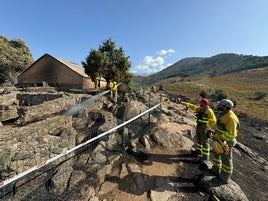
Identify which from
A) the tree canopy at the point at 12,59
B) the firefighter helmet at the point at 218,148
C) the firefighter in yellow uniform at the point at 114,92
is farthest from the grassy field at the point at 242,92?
the tree canopy at the point at 12,59

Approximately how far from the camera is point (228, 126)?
612 cm

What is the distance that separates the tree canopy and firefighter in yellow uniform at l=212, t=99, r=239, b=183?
46.0 meters

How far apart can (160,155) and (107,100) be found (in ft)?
35.5

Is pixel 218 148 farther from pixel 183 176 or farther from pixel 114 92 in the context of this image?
pixel 114 92

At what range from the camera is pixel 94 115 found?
13156mm

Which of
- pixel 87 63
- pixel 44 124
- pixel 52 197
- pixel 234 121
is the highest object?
pixel 87 63

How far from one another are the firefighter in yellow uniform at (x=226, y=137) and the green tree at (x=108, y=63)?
812 inches

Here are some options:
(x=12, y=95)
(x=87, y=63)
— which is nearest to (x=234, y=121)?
(x=12, y=95)

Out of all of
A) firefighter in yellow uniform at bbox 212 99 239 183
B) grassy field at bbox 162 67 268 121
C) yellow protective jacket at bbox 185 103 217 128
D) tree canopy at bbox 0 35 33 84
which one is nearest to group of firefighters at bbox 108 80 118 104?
yellow protective jacket at bbox 185 103 217 128


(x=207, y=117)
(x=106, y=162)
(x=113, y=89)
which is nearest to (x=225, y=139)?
(x=207, y=117)

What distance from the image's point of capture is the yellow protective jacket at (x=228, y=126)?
6.06 meters

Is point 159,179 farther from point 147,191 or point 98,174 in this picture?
point 98,174

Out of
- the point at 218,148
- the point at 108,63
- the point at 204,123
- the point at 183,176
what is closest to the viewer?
the point at 218,148

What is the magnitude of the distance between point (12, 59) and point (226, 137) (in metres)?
53.2
